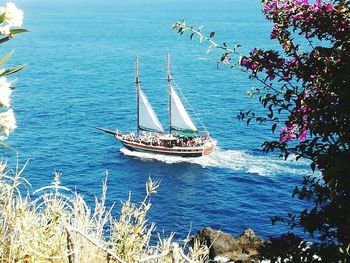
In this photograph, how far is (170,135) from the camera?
59438 millimetres

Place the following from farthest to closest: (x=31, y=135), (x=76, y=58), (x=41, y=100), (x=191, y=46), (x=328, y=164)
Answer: (x=191, y=46)
(x=76, y=58)
(x=41, y=100)
(x=31, y=135)
(x=328, y=164)

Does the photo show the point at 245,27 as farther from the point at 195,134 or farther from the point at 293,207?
the point at 293,207

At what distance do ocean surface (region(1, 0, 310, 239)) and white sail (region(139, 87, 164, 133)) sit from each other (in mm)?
3449

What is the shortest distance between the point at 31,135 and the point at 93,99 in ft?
61.9

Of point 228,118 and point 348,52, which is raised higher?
point 348,52

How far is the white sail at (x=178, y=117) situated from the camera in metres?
59.0

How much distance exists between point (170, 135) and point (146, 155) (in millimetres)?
4632

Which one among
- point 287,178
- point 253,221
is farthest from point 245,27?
point 253,221

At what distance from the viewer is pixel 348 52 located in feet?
15.7

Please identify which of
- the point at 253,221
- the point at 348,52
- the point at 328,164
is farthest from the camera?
the point at 253,221

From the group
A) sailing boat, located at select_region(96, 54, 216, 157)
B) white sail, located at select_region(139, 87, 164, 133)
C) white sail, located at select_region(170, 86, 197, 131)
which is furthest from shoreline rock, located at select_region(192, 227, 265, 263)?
white sail, located at select_region(139, 87, 164, 133)

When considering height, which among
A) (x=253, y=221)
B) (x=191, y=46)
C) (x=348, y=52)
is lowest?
(x=253, y=221)

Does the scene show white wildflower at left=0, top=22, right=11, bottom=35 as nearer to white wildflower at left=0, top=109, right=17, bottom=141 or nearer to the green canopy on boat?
white wildflower at left=0, top=109, right=17, bottom=141

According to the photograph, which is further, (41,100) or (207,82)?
(207,82)
